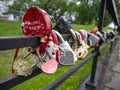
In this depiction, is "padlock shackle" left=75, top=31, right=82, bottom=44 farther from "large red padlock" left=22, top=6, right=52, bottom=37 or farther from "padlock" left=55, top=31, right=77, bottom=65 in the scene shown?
"large red padlock" left=22, top=6, right=52, bottom=37

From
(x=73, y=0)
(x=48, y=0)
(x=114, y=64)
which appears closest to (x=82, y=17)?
(x=73, y=0)

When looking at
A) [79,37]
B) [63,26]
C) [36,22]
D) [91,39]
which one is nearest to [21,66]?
[36,22]

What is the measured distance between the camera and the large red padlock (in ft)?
2.84

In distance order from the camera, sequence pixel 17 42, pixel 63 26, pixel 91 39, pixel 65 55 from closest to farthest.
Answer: pixel 17 42
pixel 65 55
pixel 63 26
pixel 91 39

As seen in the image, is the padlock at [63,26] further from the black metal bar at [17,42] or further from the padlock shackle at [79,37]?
the black metal bar at [17,42]

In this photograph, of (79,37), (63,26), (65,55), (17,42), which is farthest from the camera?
(79,37)

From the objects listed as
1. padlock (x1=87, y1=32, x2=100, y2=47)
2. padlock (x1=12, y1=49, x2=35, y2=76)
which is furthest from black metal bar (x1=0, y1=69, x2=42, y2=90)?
padlock (x1=87, y1=32, x2=100, y2=47)

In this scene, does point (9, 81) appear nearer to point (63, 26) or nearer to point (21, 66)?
point (21, 66)

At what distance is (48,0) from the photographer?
23984mm

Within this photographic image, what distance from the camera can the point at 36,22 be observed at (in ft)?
2.87

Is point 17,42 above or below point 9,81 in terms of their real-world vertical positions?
above

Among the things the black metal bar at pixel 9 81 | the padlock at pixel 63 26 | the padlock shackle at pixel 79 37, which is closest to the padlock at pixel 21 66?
the black metal bar at pixel 9 81

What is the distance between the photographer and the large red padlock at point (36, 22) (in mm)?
866

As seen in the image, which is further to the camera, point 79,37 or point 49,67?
point 79,37
